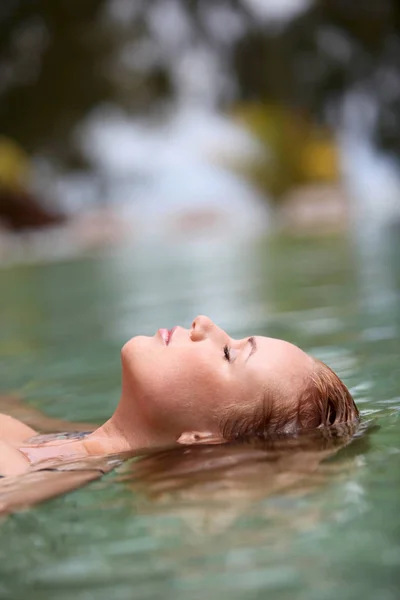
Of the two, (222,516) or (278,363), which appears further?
(278,363)

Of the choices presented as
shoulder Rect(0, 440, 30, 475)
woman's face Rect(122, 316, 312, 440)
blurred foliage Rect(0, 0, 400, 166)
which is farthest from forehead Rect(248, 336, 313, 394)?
blurred foliage Rect(0, 0, 400, 166)

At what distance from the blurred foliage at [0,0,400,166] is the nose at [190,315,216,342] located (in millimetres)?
16191

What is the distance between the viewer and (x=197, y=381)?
68.9 inches

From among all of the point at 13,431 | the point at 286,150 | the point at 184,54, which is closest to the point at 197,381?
the point at 13,431

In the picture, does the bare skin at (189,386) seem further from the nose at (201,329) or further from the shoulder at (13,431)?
the shoulder at (13,431)

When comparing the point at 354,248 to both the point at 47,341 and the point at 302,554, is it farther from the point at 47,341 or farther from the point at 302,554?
the point at 302,554

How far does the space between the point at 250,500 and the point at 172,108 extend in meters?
19.1

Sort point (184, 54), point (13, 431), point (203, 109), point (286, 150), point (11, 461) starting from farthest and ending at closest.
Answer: point (184, 54) < point (203, 109) < point (286, 150) < point (13, 431) < point (11, 461)

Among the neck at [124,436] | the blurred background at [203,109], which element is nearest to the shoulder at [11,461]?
the neck at [124,436]

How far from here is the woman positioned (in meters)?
1.75

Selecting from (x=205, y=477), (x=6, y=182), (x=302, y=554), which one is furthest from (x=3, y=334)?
(x=6, y=182)

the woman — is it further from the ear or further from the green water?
the green water

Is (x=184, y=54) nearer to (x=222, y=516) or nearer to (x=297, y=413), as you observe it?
(x=297, y=413)

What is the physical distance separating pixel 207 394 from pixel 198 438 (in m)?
0.09
